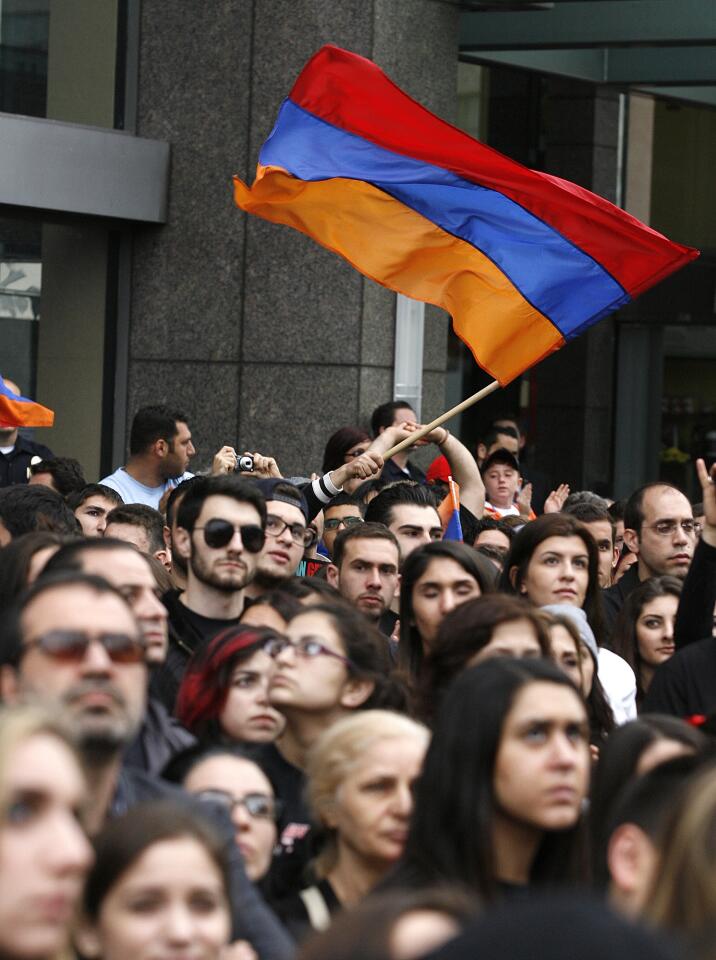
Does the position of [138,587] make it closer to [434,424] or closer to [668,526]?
[434,424]

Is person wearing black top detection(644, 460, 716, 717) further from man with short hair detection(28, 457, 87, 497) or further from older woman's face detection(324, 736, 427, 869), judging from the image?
man with short hair detection(28, 457, 87, 497)

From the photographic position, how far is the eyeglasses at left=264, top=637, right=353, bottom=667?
578cm

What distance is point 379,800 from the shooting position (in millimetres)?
4664

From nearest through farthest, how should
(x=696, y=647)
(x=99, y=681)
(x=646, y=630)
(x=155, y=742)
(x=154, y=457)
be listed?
(x=99, y=681)
(x=155, y=742)
(x=696, y=647)
(x=646, y=630)
(x=154, y=457)

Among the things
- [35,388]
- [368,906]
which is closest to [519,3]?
[35,388]

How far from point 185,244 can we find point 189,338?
0.71 m

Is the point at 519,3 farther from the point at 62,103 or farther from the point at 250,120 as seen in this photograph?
the point at 62,103

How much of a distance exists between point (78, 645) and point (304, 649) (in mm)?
1688

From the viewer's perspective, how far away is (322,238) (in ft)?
33.6

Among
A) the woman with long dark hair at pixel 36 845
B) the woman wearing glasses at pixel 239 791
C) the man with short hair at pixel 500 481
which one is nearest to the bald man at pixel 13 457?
the man with short hair at pixel 500 481

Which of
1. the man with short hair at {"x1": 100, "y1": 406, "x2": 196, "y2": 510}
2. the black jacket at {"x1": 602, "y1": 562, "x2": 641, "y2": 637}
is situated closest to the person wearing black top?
the black jacket at {"x1": 602, "y1": 562, "x2": 641, "y2": 637}

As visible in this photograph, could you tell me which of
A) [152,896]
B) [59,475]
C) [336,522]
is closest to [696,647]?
[336,522]

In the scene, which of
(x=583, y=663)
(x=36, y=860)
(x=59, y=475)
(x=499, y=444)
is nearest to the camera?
(x=36, y=860)

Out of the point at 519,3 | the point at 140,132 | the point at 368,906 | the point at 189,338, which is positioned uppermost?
the point at 519,3
